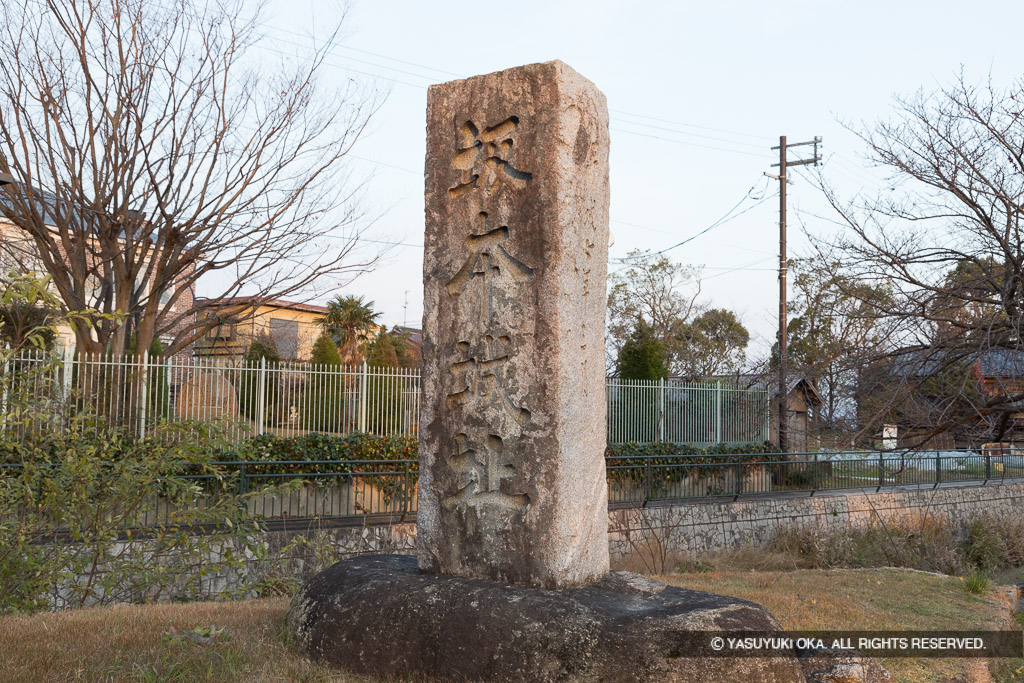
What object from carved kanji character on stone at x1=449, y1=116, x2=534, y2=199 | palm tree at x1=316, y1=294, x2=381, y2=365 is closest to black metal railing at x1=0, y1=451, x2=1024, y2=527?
carved kanji character on stone at x1=449, y1=116, x2=534, y2=199

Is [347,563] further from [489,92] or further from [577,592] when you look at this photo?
[489,92]

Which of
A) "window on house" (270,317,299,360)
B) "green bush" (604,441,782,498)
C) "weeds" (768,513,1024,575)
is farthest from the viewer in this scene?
"window on house" (270,317,299,360)

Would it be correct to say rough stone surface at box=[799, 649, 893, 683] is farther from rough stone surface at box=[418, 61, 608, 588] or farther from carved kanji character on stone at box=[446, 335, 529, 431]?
carved kanji character on stone at box=[446, 335, 529, 431]

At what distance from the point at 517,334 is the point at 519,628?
177cm

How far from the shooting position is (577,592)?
191 inches

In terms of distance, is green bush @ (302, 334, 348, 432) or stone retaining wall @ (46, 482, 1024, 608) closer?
stone retaining wall @ (46, 482, 1024, 608)

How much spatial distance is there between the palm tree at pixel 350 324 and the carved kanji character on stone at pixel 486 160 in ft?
86.1

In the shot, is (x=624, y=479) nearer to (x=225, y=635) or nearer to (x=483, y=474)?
(x=483, y=474)

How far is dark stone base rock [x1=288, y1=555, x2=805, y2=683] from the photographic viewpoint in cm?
420

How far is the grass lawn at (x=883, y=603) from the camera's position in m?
6.70

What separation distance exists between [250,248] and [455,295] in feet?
29.1

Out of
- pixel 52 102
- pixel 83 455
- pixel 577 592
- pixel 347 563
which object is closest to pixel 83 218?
pixel 52 102

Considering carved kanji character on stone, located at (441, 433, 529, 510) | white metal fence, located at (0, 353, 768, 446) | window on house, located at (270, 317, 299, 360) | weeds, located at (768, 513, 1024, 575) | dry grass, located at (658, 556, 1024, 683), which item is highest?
window on house, located at (270, 317, 299, 360)

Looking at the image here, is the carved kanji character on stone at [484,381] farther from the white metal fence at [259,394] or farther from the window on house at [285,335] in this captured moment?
the window on house at [285,335]
